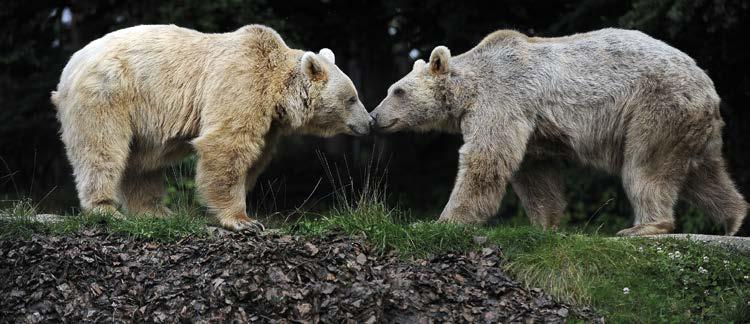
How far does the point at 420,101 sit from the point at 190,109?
2291mm

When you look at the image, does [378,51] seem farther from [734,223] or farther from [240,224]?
[240,224]

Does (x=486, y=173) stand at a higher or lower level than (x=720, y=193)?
higher

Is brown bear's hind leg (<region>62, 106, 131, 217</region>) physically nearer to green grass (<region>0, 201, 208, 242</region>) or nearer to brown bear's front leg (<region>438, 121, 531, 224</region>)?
green grass (<region>0, 201, 208, 242</region>)

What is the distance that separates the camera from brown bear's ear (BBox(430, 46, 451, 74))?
9.48 metres

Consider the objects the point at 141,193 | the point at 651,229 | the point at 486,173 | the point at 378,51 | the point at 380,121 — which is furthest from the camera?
the point at 378,51

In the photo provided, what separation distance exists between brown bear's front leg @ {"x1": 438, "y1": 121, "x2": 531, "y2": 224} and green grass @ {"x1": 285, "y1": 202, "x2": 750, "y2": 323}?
2.09ft

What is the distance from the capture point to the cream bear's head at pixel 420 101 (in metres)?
9.57

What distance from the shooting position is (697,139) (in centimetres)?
872

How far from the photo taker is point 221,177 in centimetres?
845

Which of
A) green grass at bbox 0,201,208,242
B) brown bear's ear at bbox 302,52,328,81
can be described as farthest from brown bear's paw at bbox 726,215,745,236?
green grass at bbox 0,201,208,242

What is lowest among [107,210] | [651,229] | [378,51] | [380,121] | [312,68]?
[651,229]

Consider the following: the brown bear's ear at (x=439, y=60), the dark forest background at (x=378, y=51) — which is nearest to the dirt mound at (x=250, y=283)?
the brown bear's ear at (x=439, y=60)

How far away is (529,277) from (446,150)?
9.38m

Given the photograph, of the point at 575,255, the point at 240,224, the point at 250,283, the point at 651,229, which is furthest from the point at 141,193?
the point at 651,229
